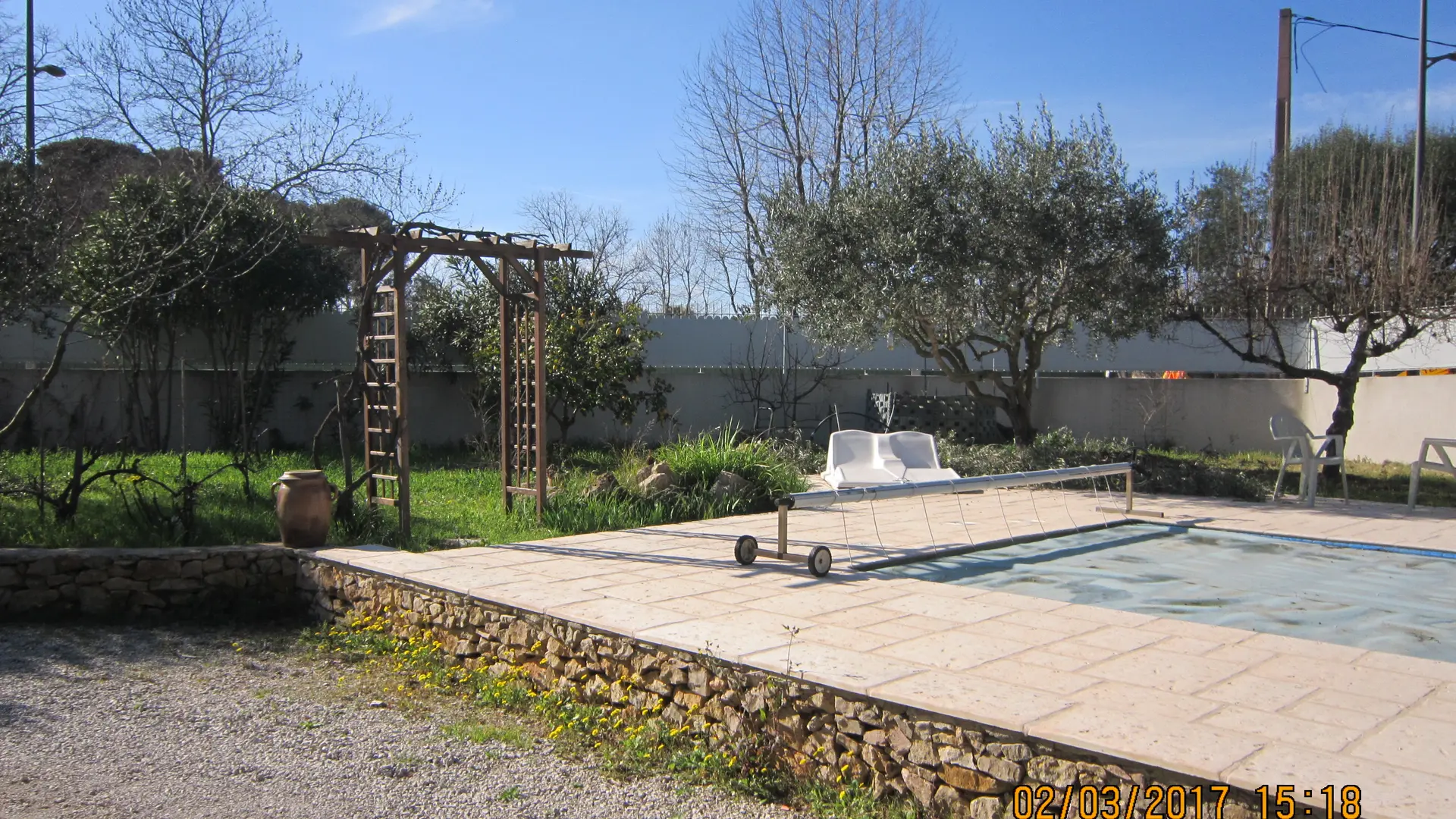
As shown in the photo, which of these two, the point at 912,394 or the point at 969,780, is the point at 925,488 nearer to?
the point at 969,780

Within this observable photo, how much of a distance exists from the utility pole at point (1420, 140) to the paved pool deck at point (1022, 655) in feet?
21.2

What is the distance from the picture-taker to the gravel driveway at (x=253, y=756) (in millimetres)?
3969

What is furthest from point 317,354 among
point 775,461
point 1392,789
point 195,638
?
point 1392,789

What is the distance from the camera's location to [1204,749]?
3211 millimetres

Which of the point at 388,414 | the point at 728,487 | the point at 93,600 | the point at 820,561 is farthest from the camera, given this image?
the point at 728,487

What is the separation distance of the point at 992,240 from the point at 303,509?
7472mm

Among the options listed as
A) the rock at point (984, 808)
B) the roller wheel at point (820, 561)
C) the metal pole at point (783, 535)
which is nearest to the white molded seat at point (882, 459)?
the metal pole at point (783, 535)

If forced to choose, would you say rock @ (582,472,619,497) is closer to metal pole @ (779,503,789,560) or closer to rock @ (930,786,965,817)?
metal pole @ (779,503,789,560)

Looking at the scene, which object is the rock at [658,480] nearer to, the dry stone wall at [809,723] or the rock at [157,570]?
the dry stone wall at [809,723]

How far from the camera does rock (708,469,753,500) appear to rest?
969cm

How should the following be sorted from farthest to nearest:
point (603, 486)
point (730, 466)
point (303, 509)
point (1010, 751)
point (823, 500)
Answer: point (730, 466)
point (603, 486)
point (303, 509)
point (823, 500)
point (1010, 751)

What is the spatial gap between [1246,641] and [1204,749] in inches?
66.6

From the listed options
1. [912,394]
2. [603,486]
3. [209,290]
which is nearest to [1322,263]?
[912,394]

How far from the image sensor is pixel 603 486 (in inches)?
368
